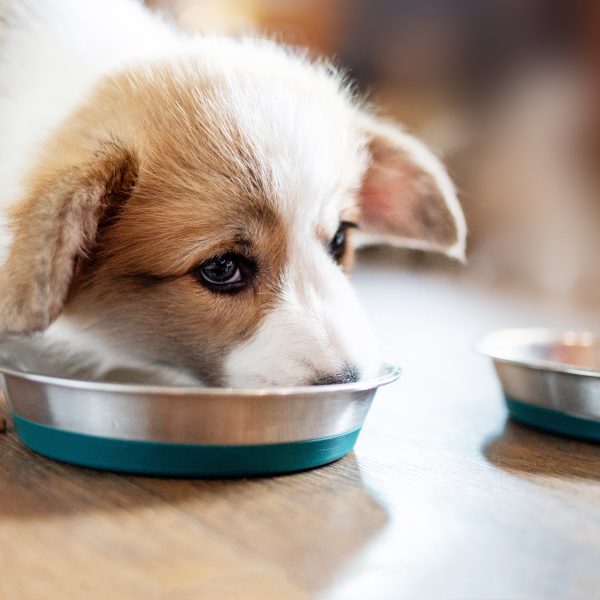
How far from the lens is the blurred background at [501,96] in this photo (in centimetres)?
588

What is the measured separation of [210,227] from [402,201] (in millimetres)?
776

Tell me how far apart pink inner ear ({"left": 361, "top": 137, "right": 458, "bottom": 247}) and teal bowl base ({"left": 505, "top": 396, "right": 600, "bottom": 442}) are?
0.51 meters

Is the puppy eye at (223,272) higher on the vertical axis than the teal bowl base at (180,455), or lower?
higher

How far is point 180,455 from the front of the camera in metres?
1.33

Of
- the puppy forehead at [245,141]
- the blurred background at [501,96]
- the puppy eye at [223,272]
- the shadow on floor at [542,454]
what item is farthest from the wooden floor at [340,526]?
the blurred background at [501,96]

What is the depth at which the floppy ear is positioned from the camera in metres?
1.28

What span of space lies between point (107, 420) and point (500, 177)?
5371 millimetres

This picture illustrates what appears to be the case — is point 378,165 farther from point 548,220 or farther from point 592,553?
point 548,220

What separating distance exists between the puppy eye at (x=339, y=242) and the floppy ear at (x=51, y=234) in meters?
0.51

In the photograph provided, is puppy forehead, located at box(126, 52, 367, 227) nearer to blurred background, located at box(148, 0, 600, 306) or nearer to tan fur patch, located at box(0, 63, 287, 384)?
tan fur patch, located at box(0, 63, 287, 384)

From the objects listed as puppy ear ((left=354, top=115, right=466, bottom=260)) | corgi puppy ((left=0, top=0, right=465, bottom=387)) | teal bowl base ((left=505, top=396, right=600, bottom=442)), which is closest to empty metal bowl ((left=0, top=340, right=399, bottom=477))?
corgi puppy ((left=0, top=0, right=465, bottom=387))

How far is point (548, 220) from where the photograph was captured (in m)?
6.17

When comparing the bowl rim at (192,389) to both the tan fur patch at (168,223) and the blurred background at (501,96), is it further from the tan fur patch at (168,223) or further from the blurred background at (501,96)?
the blurred background at (501,96)

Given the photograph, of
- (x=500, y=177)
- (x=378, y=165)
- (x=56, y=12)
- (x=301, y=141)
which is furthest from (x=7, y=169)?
(x=500, y=177)
